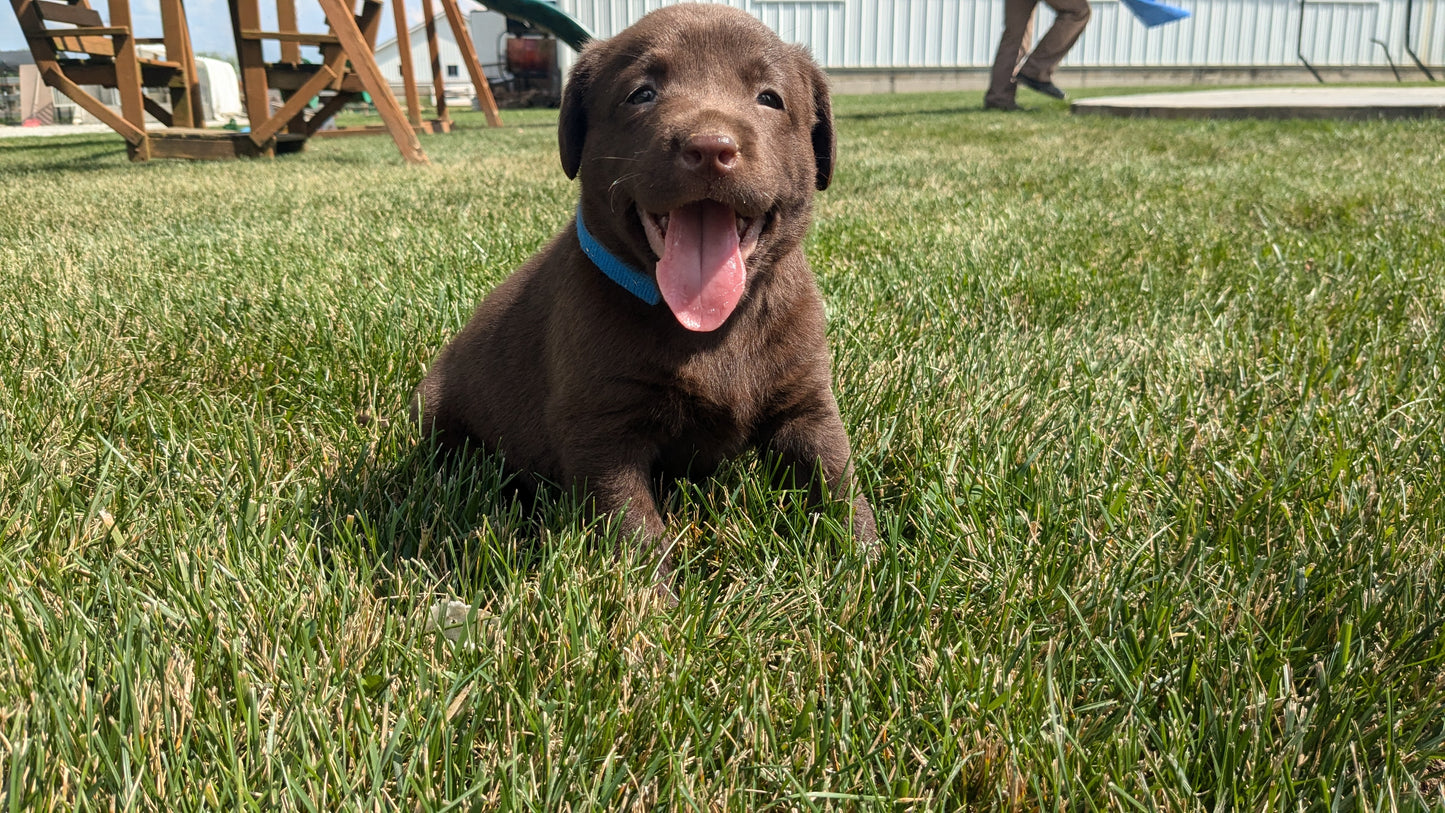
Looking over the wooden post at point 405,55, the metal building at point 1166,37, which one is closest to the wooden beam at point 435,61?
the wooden post at point 405,55

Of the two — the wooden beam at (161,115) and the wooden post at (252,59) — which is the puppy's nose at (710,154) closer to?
the wooden post at (252,59)

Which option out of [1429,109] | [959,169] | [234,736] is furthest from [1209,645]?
[1429,109]

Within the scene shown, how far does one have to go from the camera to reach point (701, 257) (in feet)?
5.70

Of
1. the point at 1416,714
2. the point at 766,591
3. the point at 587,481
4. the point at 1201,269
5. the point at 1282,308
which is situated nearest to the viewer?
the point at 1416,714

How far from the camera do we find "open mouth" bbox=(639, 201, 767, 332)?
169cm

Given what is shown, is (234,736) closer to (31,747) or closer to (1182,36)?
(31,747)

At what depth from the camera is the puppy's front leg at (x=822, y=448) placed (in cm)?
187

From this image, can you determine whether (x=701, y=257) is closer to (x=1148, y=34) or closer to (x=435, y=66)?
(x=435, y=66)

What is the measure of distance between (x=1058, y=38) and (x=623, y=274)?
1402 cm

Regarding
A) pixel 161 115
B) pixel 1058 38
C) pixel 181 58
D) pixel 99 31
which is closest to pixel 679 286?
pixel 99 31

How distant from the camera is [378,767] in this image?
1101mm

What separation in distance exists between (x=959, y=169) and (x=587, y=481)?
228 inches

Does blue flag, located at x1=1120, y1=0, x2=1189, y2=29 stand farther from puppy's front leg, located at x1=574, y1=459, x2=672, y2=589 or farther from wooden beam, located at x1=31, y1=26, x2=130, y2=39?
puppy's front leg, located at x1=574, y1=459, x2=672, y2=589

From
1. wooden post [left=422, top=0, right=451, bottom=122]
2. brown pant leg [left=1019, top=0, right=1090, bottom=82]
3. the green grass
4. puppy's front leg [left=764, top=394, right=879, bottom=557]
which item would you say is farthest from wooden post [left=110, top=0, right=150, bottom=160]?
brown pant leg [left=1019, top=0, right=1090, bottom=82]
